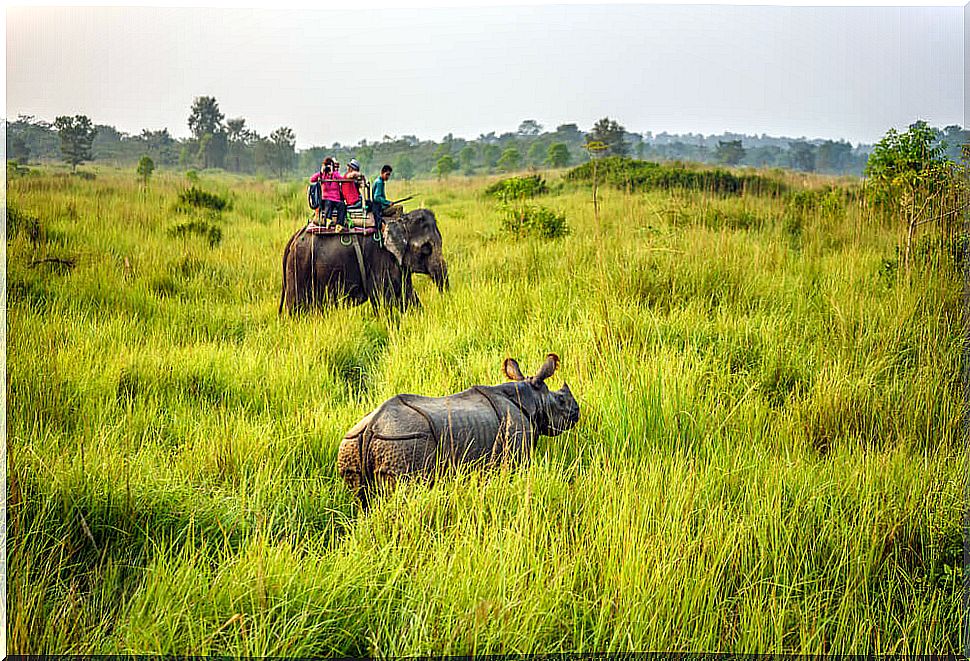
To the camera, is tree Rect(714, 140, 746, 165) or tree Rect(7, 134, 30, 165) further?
tree Rect(714, 140, 746, 165)

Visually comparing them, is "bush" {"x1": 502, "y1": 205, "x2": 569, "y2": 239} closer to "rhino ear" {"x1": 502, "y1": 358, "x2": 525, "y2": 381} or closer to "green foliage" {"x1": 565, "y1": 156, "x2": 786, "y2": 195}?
"green foliage" {"x1": 565, "y1": 156, "x2": 786, "y2": 195}

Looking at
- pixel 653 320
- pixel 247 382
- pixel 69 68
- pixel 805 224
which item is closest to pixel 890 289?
pixel 805 224

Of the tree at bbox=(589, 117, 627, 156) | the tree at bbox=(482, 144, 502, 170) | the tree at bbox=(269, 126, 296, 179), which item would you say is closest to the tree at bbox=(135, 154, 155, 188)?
the tree at bbox=(269, 126, 296, 179)

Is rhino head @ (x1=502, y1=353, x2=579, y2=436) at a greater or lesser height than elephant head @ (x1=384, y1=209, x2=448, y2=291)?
lesser

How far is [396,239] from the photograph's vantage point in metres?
2.83

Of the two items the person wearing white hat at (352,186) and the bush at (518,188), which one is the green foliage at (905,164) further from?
the person wearing white hat at (352,186)

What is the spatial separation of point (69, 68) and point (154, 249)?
60 centimetres

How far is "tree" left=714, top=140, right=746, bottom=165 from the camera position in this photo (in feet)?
9.05

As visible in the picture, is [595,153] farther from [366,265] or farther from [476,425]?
[476,425]

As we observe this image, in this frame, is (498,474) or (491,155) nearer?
(498,474)

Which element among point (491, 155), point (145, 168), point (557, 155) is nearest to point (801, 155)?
point (557, 155)

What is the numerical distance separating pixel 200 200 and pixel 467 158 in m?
0.92

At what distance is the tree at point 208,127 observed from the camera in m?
2.46

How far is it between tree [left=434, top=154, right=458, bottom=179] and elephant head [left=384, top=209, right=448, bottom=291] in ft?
0.50
